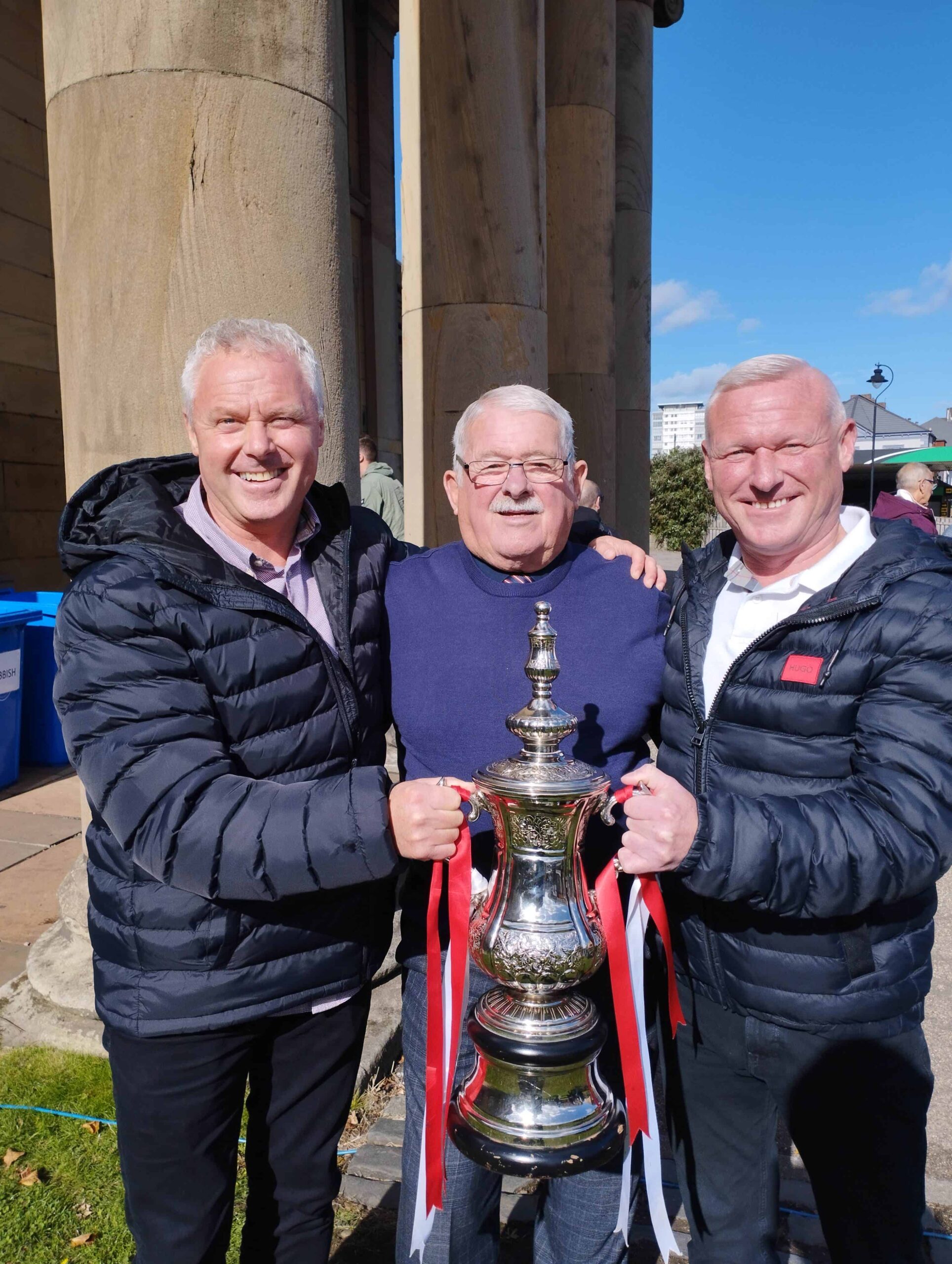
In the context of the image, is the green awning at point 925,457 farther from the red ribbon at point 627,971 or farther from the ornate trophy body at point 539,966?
the ornate trophy body at point 539,966

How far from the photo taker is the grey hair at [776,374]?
2.03 metres

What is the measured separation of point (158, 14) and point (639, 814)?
115 inches

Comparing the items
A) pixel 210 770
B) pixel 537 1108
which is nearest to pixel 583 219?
pixel 210 770

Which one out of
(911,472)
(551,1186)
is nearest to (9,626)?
(551,1186)

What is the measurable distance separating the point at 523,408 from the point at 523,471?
0.15m

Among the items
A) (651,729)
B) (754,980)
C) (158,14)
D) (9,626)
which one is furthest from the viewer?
(9,626)

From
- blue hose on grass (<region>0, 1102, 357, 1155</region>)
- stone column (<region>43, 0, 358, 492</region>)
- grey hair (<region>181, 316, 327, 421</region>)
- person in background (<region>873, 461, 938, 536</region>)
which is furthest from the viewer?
person in background (<region>873, 461, 938, 536</region>)

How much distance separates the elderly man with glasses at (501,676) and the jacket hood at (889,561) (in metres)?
0.50

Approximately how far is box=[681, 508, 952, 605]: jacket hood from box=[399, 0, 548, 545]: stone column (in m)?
4.32

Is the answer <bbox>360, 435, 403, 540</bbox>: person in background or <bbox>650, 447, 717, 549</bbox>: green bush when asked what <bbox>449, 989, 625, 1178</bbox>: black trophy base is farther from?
<bbox>650, 447, 717, 549</bbox>: green bush

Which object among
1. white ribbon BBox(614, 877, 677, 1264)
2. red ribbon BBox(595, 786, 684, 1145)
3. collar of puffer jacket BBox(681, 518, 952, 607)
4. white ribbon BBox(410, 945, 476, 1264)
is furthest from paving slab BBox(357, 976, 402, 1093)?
collar of puffer jacket BBox(681, 518, 952, 607)

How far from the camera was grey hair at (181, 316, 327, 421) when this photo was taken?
2.02 metres

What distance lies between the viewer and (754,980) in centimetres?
197

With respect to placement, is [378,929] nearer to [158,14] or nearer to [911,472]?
[158,14]
